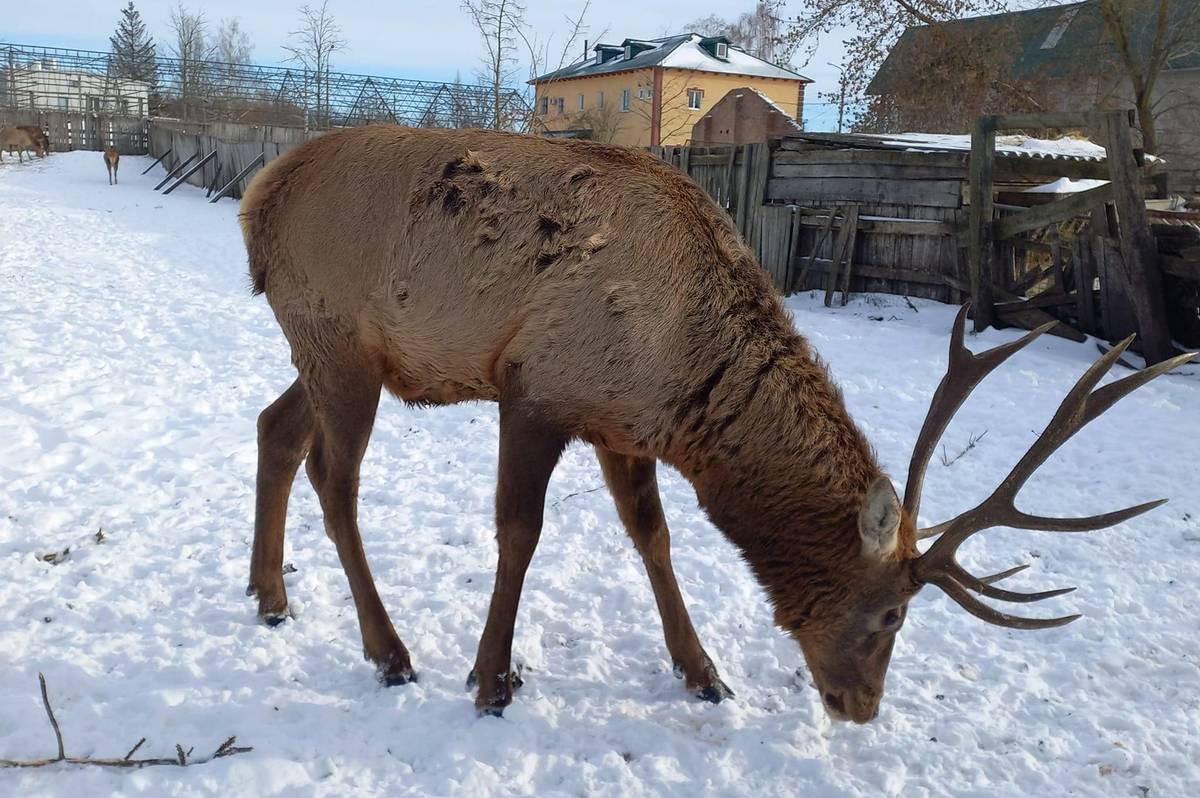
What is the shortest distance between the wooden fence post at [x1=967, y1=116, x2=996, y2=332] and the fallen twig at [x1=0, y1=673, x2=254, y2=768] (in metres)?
8.59

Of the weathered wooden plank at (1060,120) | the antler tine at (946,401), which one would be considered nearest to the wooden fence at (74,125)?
the weathered wooden plank at (1060,120)

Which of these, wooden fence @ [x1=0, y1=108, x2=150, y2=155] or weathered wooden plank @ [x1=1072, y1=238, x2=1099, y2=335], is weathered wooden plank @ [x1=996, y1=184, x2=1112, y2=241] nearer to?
weathered wooden plank @ [x1=1072, y1=238, x2=1099, y2=335]

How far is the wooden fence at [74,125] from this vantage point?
38594 millimetres

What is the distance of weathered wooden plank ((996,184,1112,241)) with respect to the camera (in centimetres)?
858

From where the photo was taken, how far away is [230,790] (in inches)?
117

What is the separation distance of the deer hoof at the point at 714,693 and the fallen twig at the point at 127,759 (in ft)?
5.69

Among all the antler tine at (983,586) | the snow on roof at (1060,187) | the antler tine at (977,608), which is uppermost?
the snow on roof at (1060,187)

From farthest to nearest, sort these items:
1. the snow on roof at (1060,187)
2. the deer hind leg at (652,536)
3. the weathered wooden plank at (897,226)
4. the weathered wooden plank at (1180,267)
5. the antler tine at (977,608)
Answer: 1. the weathered wooden plank at (897,226)
2. the snow on roof at (1060,187)
3. the weathered wooden plank at (1180,267)
4. the deer hind leg at (652,536)
5. the antler tine at (977,608)

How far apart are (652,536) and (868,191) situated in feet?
30.1

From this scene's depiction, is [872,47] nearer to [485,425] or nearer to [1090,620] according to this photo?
[485,425]

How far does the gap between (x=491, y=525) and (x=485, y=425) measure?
2.04 meters

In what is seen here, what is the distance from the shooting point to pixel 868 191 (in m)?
11.9

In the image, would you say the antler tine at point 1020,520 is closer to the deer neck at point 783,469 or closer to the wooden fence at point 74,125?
the deer neck at point 783,469

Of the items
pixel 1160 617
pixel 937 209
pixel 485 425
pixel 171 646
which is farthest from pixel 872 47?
pixel 171 646
